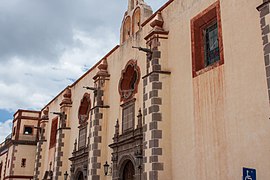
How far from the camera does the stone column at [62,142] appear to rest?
75.4 feet

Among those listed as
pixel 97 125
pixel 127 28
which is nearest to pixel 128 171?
pixel 97 125

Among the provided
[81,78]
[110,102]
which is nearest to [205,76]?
[110,102]

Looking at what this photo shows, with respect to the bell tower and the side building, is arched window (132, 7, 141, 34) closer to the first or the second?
the bell tower

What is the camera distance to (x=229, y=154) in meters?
10.5

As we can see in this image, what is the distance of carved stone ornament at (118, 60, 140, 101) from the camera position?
659 inches

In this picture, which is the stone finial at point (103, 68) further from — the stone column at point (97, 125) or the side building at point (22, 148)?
the side building at point (22, 148)

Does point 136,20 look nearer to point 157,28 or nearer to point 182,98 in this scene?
point 157,28

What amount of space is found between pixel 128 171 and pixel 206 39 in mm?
6428

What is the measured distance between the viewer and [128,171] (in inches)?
631

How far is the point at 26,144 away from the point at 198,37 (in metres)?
23.4

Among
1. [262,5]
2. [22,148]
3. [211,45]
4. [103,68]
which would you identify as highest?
[103,68]

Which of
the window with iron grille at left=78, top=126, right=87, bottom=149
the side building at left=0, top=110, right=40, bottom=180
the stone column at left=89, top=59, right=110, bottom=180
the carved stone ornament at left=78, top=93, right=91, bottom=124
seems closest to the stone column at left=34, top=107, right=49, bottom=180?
the side building at left=0, top=110, right=40, bottom=180

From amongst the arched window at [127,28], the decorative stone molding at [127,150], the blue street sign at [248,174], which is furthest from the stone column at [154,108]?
the blue street sign at [248,174]

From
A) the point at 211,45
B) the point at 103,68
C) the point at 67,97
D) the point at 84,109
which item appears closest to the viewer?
the point at 211,45
